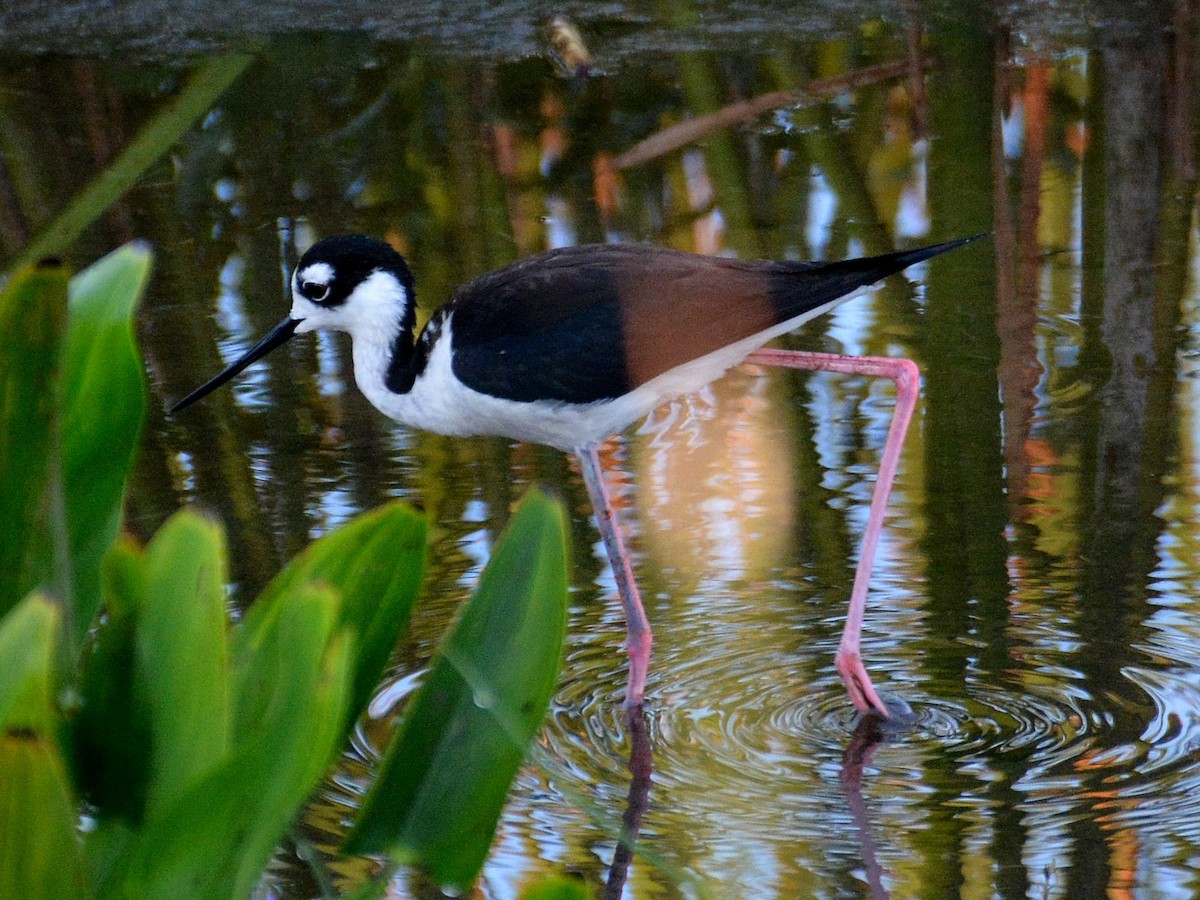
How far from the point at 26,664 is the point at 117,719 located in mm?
379

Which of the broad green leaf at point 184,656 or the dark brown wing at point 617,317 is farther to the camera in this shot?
the dark brown wing at point 617,317

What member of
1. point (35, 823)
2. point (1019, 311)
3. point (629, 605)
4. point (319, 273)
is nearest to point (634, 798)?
point (629, 605)

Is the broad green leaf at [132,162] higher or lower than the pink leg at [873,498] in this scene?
higher

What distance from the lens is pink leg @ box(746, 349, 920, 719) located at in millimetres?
3439

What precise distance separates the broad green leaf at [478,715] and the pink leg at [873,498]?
151 cm

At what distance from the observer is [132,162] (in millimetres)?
3535

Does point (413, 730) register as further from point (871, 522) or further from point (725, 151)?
point (725, 151)

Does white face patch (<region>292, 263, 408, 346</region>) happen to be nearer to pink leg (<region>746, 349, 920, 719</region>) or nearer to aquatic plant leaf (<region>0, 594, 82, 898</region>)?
pink leg (<region>746, 349, 920, 719</region>)

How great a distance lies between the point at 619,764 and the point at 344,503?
4.36 ft

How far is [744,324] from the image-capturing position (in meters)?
3.67

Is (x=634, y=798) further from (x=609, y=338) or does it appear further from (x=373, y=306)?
(x=373, y=306)

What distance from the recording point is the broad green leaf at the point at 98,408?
6.56ft

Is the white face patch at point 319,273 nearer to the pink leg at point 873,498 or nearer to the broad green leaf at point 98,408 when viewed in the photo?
the pink leg at point 873,498

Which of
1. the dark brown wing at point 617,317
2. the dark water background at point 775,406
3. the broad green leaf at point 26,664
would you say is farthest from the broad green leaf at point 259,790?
the dark brown wing at point 617,317
